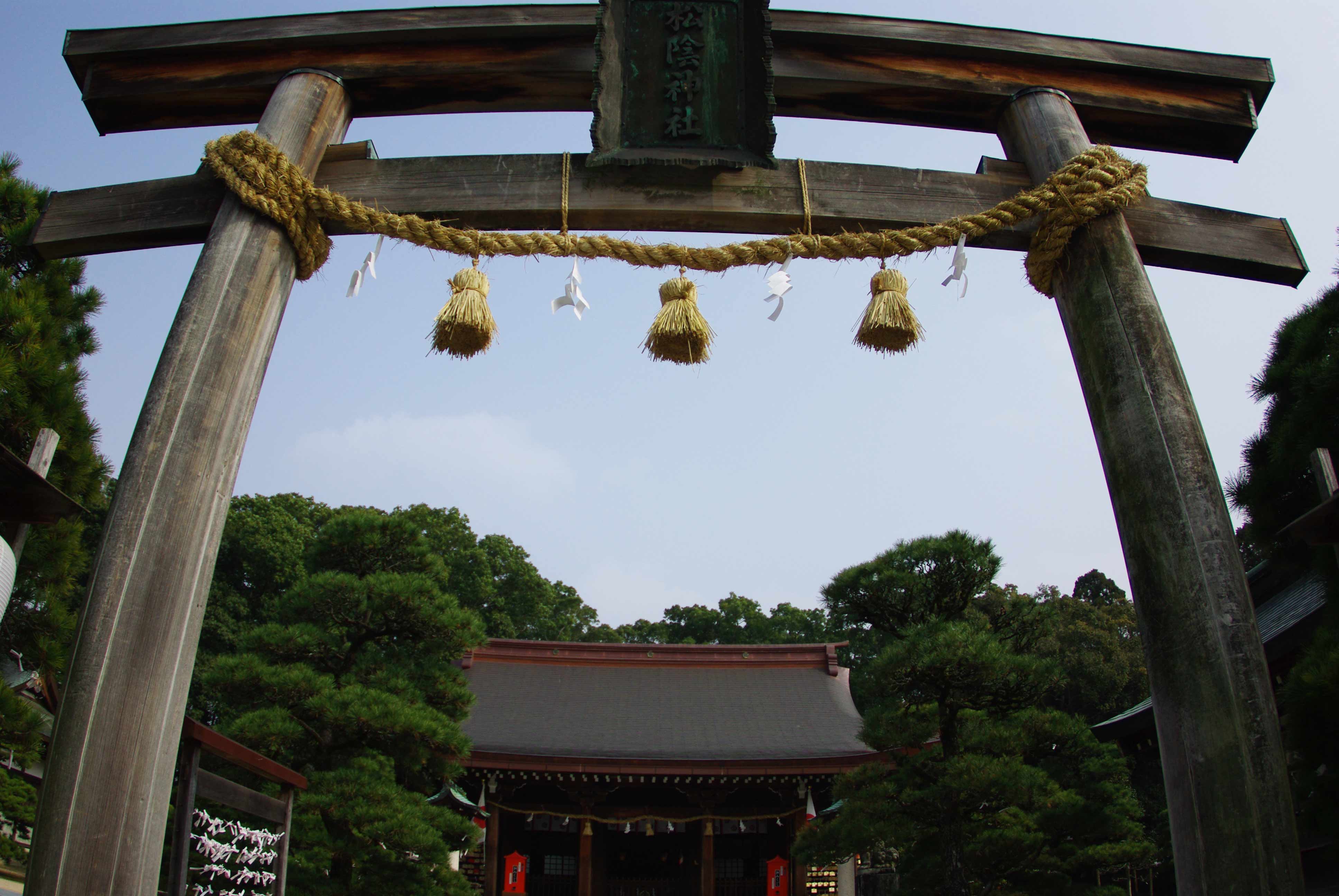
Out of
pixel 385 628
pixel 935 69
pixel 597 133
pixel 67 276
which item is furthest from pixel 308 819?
pixel 935 69

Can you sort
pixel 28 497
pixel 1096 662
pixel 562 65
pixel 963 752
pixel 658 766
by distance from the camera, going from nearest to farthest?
pixel 28 497 < pixel 562 65 < pixel 963 752 < pixel 658 766 < pixel 1096 662

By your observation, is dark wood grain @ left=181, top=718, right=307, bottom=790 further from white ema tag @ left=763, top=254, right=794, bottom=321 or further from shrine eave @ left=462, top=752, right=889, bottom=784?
shrine eave @ left=462, top=752, right=889, bottom=784

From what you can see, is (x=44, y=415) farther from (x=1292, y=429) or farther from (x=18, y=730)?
(x=1292, y=429)

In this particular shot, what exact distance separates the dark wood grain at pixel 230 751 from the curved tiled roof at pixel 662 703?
643 centimetres

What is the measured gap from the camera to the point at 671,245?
8.27 feet

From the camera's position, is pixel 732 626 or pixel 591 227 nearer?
pixel 591 227

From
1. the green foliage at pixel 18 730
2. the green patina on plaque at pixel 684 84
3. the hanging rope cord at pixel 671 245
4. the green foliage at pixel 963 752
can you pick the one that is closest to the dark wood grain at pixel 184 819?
the green foliage at pixel 18 730

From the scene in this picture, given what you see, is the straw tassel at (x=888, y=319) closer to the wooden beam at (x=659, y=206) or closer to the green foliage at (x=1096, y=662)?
the wooden beam at (x=659, y=206)

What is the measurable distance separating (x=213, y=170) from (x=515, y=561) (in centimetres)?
3266

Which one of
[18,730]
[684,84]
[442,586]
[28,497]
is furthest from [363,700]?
[442,586]

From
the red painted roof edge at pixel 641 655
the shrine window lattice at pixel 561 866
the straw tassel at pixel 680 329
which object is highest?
the red painted roof edge at pixel 641 655

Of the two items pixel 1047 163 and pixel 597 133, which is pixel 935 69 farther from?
pixel 597 133

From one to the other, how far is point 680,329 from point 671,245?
25 cm

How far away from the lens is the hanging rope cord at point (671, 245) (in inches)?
98.7
